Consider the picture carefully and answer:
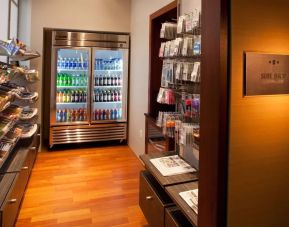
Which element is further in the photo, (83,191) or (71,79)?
(71,79)

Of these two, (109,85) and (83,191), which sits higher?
(109,85)

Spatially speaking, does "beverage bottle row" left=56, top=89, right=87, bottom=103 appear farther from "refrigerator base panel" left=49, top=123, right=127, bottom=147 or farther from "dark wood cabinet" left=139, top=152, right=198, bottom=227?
"dark wood cabinet" left=139, top=152, right=198, bottom=227

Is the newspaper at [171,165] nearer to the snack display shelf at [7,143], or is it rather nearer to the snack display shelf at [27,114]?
the snack display shelf at [7,143]

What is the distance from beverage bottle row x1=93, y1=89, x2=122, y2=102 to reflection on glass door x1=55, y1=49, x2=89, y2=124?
0.20 metres

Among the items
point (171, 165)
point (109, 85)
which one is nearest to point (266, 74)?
point (171, 165)

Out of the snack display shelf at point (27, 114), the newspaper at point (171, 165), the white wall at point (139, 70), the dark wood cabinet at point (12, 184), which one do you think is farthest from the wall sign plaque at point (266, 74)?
the snack display shelf at point (27, 114)

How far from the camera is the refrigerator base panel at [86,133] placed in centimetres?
458

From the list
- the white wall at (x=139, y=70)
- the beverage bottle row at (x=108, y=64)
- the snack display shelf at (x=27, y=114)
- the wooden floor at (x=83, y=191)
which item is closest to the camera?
the wooden floor at (x=83, y=191)

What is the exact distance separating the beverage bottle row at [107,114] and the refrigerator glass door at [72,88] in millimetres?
182

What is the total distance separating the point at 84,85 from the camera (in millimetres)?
4805

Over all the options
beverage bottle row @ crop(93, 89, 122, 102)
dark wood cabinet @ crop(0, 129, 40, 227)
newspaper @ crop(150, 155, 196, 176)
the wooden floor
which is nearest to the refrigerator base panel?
the wooden floor

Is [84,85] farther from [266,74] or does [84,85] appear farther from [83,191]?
[266,74]

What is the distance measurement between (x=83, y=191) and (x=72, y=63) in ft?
7.88

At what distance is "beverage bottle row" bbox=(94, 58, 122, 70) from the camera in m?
4.79
